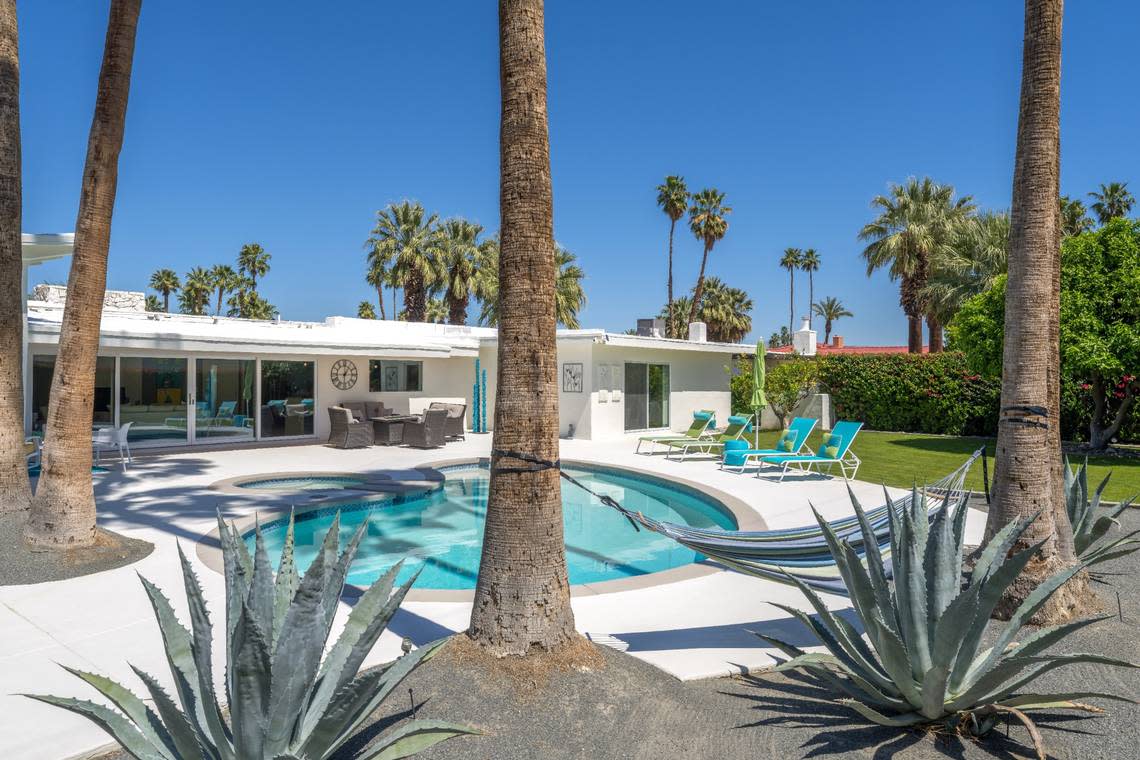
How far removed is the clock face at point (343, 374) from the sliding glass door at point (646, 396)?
8.14 metres

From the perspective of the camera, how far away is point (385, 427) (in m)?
18.4

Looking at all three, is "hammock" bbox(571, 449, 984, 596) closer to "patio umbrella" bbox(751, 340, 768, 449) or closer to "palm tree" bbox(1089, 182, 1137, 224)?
"patio umbrella" bbox(751, 340, 768, 449)

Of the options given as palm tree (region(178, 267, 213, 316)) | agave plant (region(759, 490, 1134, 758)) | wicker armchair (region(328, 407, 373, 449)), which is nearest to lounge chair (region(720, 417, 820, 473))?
wicker armchair (region(328, 407, 373, 449))

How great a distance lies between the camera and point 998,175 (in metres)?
7.13

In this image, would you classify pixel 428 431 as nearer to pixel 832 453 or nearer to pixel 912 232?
pixel 832 453

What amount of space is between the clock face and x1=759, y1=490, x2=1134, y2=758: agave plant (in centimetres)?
1768

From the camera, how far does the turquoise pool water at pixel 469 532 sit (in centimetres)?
821

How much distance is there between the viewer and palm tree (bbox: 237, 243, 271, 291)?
53875 mm

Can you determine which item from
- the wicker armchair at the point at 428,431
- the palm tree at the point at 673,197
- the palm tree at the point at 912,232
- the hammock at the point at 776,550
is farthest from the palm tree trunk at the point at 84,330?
the palm tree at the point at 673,197

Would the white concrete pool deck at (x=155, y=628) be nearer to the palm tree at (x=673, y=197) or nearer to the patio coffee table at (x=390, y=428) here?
the patio coffee table at (x=390, y=428)

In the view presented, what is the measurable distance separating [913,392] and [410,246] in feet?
74.4

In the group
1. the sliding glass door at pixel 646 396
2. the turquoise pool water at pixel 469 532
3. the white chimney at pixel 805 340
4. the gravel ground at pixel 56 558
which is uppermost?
the white chimney at pixel 805 340

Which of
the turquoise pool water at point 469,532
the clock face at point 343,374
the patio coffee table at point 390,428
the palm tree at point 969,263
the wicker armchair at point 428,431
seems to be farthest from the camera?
the palm tree at point 969,263

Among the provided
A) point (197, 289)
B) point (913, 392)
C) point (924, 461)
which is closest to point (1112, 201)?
point (913, 392)
